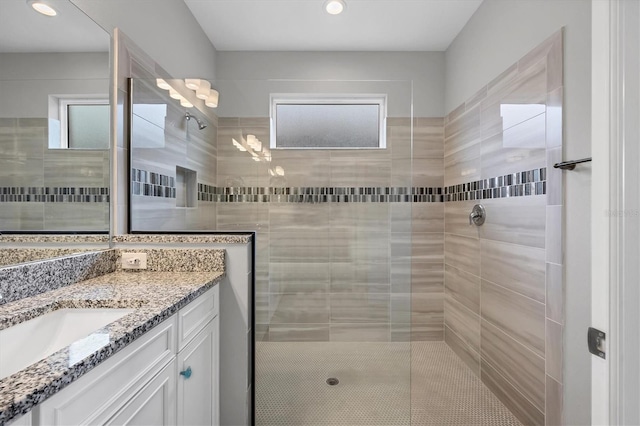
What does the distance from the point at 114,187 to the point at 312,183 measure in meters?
1.04

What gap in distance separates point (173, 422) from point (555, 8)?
8.16ft

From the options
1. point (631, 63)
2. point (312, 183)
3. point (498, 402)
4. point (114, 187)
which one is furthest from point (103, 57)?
point (498, 402)

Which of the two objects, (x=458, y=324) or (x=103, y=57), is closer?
(x=103, y=57)

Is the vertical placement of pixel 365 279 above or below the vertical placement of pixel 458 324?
above

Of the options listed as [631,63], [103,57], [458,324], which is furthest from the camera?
[458,324]

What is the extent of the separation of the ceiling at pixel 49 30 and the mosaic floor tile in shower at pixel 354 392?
1.64m

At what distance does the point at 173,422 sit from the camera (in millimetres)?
1159

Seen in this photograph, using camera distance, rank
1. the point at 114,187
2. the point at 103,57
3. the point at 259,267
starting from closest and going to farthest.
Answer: the point at 103,57 < the point at 114,187 < the point at 259,267

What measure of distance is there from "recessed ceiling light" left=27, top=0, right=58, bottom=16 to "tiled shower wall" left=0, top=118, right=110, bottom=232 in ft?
1.34

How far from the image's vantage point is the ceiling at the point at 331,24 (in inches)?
95.5

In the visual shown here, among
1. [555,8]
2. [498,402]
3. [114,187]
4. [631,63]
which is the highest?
[555,8]

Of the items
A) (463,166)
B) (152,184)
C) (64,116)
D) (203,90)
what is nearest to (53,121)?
(64,116)

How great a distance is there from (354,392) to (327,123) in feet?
5.52

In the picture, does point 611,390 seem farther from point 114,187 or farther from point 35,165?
point 114,187
